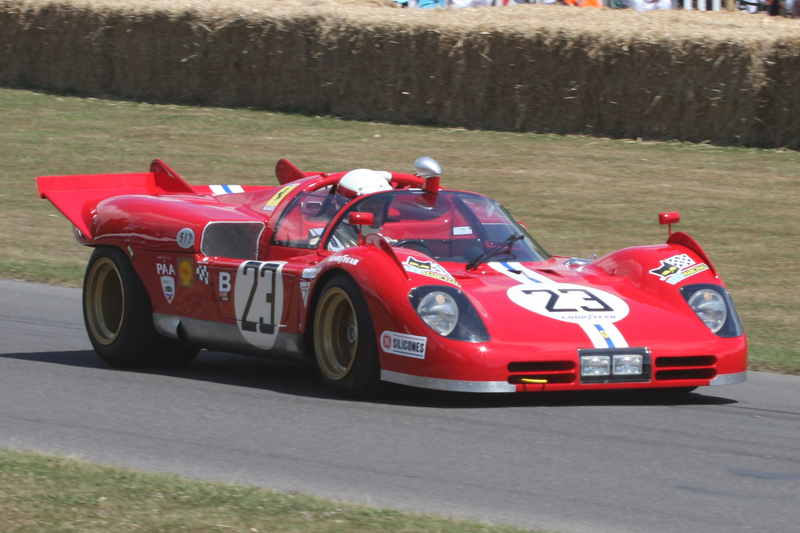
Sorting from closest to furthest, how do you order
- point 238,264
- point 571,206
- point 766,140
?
point 238,264 < point 571,206 < point 766,140

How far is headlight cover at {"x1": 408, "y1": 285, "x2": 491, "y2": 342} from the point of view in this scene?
573 cm

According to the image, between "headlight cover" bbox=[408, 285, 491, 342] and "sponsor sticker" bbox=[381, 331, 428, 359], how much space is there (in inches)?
3.7

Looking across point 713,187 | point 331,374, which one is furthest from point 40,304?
point 713,187

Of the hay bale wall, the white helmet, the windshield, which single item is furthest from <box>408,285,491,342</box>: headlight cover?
the hay bale wall

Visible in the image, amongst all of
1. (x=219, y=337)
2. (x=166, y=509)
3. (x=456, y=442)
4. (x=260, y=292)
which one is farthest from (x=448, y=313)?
(x=166, y=509)

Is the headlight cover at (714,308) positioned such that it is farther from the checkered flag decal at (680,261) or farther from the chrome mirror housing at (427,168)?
the chrome mirror housing at (427,168)

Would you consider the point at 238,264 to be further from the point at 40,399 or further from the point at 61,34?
the point at 61,34

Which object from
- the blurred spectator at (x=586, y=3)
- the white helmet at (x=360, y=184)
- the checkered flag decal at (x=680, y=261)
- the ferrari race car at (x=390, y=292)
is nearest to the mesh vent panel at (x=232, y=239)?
the ferrari race car at (x=390, y=292)

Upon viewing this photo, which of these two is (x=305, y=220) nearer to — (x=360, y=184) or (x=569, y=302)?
(x=360, y=184)

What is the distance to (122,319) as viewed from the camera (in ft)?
24.2

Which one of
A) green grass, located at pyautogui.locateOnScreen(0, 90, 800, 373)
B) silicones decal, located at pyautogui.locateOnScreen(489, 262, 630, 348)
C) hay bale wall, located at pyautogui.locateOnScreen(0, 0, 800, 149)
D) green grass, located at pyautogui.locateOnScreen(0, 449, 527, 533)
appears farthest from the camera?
hay bale wall, located at pyautogui.locateOnScreen(0, 0, 800, 149)

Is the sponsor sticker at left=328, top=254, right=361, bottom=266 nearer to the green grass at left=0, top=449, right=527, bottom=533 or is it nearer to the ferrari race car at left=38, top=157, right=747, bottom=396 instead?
the ferrari race car at left=38, top=157, right=747, bottom=396

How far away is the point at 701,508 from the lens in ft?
14.0

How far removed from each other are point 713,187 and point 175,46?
388 inches
